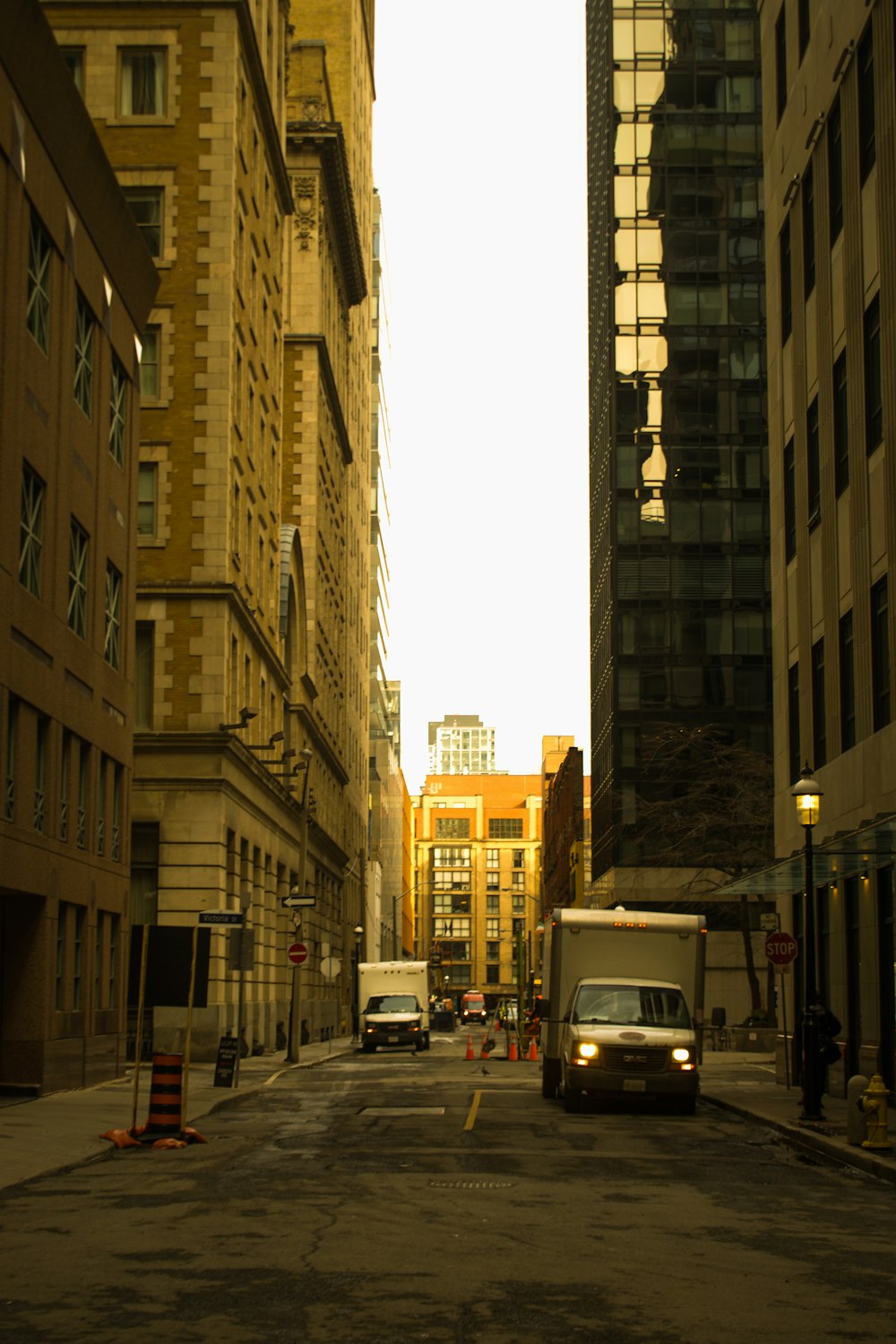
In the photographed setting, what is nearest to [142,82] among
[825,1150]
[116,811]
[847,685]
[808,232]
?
[808,232]

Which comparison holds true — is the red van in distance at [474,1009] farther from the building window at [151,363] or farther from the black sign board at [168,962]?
the black sign board at [168,962]

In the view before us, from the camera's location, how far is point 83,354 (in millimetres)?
31281

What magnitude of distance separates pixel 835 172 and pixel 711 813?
31311 mm

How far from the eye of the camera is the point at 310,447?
69000 mm

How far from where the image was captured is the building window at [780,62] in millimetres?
38188

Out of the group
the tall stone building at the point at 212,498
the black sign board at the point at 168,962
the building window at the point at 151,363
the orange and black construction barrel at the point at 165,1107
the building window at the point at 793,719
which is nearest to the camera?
the orange and black construction barrel at the point at 165,1107

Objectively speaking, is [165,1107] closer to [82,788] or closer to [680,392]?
[82,788]

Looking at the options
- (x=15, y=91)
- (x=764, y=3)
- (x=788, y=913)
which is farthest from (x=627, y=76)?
(x=15, y=91)

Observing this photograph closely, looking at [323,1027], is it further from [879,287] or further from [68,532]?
[879,287]

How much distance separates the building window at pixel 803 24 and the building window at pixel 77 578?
17.7m

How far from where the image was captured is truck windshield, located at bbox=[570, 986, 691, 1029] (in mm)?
25844

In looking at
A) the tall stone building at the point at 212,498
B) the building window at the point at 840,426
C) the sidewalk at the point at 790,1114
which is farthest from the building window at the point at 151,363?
the sidewalk at the point at 790,1114

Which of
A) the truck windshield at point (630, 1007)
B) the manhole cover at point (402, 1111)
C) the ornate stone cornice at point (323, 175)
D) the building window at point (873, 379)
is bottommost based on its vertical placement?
the manhole cover at point (402, 1111)

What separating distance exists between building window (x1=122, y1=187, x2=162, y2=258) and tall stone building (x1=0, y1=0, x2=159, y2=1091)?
899 cm
